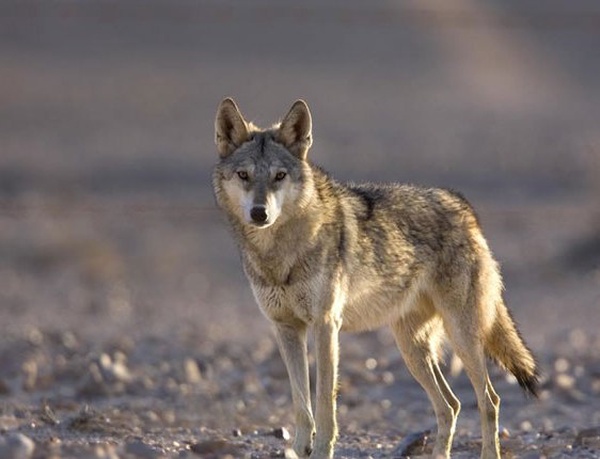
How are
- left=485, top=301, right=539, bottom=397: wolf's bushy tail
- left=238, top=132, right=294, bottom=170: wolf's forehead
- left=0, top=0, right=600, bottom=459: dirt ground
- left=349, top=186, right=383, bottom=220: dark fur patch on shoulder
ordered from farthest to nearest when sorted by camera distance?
left=0, top=0, right=600, bottom=459: dirt ground < left=485, top=301, right=539, bottom=397: wolf's bushy tail < left=349, top=186, right=383, bottom=220: dark fur patch on shoulder < left=238, top=132, right=294, bottom=170: wolf's forehead

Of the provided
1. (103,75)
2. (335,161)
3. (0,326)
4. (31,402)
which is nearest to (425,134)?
(335,161)

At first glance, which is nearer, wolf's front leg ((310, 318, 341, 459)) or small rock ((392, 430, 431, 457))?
wolf's front leg ((310, 318, 341, 459))

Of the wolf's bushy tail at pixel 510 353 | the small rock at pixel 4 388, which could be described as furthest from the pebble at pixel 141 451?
the small rock at pixel 4 388

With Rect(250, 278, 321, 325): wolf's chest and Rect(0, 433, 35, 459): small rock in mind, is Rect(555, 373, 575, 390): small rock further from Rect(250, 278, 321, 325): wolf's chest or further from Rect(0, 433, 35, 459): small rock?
Rect(0, 433, 35, 459): small rock

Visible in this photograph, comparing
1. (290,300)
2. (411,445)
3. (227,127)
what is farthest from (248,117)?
(290,300)

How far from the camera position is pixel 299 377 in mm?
10117

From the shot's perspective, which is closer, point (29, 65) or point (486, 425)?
point (486, 425)

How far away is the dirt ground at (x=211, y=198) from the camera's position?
1247cm

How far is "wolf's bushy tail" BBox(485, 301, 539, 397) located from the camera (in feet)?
35.1

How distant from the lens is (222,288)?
21.8 m

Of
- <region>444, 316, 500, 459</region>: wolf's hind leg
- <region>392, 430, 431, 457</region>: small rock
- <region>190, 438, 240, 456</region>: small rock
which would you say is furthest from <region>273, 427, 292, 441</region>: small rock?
<region>444, 316, 500, 459</region>: wolf's hind leg

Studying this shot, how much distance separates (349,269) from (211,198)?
21384 millimetres

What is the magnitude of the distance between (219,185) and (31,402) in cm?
335

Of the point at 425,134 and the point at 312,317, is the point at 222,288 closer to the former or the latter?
the point at 312,317
